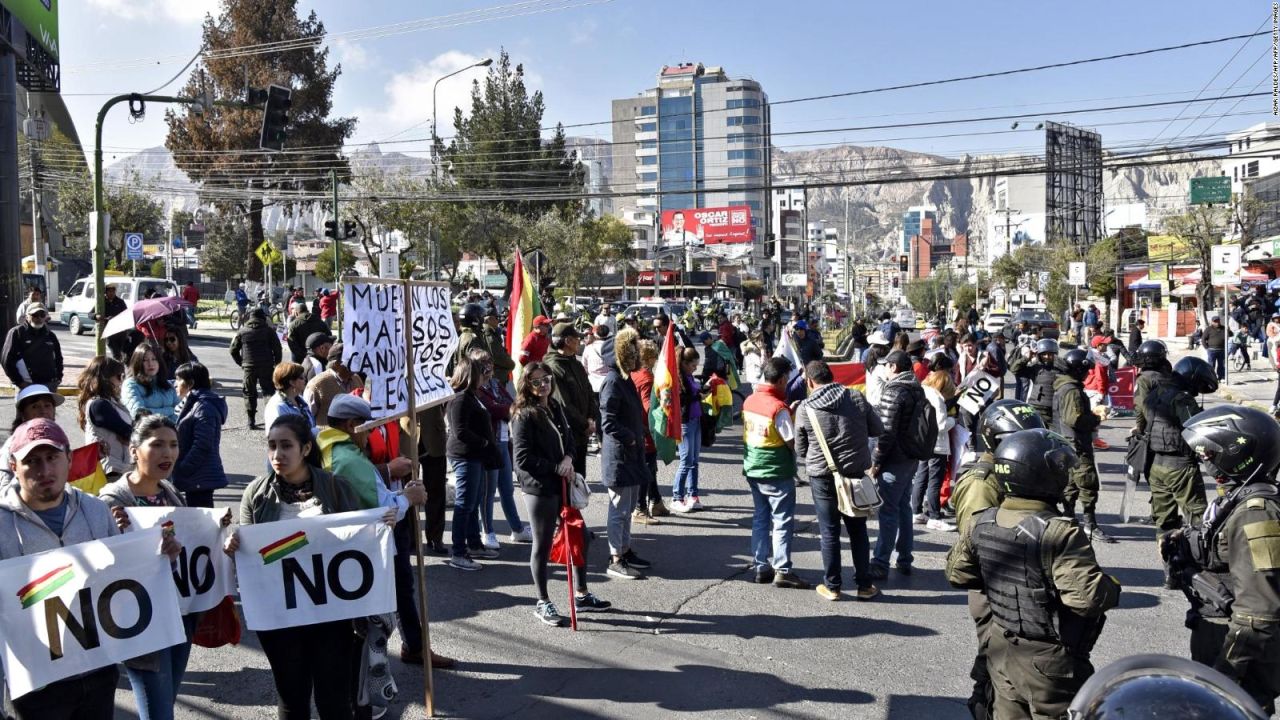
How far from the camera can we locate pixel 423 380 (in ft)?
21.3

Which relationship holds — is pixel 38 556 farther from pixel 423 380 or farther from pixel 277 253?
pixel 277 253

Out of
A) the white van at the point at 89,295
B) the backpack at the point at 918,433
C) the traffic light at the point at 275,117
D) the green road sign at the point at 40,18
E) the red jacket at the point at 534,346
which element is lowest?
the backpack at the point at 918,433

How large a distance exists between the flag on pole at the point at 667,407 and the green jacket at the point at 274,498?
5506 mm

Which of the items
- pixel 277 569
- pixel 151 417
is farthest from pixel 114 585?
pixel 151 417

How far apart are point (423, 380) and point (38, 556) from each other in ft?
9.62

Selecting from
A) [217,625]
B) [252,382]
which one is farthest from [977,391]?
[252,382]

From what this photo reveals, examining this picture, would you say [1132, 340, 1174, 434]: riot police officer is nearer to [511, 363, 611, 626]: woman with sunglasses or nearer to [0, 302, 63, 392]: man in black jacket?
[511, 363, 611, 626]: woman with sunglasses

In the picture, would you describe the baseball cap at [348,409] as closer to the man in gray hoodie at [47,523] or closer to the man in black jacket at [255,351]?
the man in gray hoodie at [47,523]

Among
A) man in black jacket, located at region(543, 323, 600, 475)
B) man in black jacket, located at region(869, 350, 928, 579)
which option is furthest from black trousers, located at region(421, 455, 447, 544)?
man in black jacket, located at region(869, 350, 928, 579)

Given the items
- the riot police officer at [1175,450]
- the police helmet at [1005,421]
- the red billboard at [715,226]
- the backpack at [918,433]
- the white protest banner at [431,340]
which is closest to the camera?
the police helmet at [1005,421]

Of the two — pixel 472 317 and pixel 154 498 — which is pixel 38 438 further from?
pixel 472 317

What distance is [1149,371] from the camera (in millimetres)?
8367

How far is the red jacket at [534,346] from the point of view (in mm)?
10836

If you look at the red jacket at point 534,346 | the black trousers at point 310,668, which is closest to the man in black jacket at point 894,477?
the red jacket at point 534,346
